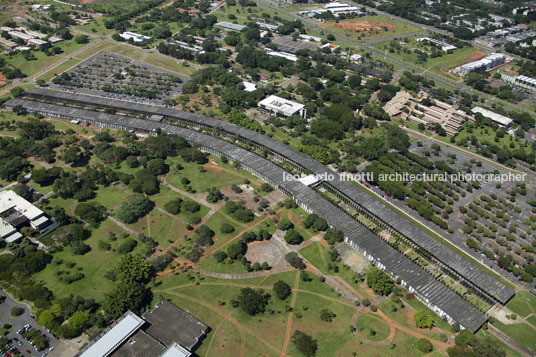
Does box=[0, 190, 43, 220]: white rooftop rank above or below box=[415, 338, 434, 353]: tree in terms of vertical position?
below

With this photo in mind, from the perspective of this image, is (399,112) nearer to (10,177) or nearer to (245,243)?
(245,243)

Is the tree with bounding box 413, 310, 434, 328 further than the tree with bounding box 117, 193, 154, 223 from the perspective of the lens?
No

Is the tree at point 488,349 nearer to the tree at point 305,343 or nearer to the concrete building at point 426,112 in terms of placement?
the tree at point 305,343

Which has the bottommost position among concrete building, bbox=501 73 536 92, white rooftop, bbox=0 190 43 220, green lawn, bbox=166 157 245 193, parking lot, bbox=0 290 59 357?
parking lot, bbox=0 290 59 357

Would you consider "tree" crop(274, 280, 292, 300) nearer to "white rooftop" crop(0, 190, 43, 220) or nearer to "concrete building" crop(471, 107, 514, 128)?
"white rooftop" crop(0, 190, 43, 220)

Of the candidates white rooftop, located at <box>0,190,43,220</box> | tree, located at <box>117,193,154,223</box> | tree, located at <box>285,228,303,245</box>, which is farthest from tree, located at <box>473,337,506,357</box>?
white rooftop, located at <box>0,190,43,220</box>

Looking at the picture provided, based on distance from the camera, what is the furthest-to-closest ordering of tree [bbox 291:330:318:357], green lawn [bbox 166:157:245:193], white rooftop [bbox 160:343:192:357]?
green lawn [bbox 166:157:245:193] → tree [bbox 291:330:318:357] → white rooftop [bbox 160:343:192:357]

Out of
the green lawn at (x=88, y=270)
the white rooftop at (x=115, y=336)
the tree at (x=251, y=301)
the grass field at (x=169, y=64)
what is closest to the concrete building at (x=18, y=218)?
the green lawn at (x=88, y=270)
